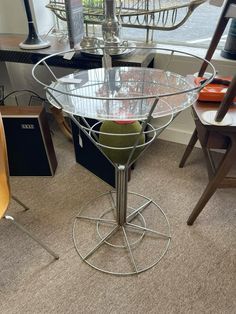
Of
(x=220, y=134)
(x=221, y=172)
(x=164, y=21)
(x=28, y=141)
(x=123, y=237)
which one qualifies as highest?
(x=164, y=21)

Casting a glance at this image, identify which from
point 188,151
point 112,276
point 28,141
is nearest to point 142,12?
point 188,151

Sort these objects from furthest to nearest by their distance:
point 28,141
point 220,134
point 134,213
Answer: point 28,141 → point 134,213 → point 220,134

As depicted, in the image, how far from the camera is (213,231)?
132 cm

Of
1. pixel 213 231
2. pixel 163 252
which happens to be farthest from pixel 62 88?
pixel 213 231

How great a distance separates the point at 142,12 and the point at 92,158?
883mm

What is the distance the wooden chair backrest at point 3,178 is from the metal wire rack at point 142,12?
1001 millimetres

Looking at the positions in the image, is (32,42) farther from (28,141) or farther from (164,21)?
(164,21)

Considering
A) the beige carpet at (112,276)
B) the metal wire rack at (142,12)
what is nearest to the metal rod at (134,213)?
the beige carpet at (112,276)

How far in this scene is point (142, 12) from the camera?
149cm

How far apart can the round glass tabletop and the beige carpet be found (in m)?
0.67

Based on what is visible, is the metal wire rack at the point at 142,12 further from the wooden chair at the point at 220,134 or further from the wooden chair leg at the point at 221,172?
the wooden chair leg at the point at 221,172

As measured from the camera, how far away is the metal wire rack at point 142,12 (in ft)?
4.89

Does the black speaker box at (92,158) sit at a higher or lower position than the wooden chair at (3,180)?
lower

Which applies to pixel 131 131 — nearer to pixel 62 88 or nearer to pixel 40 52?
pixel 62 88
